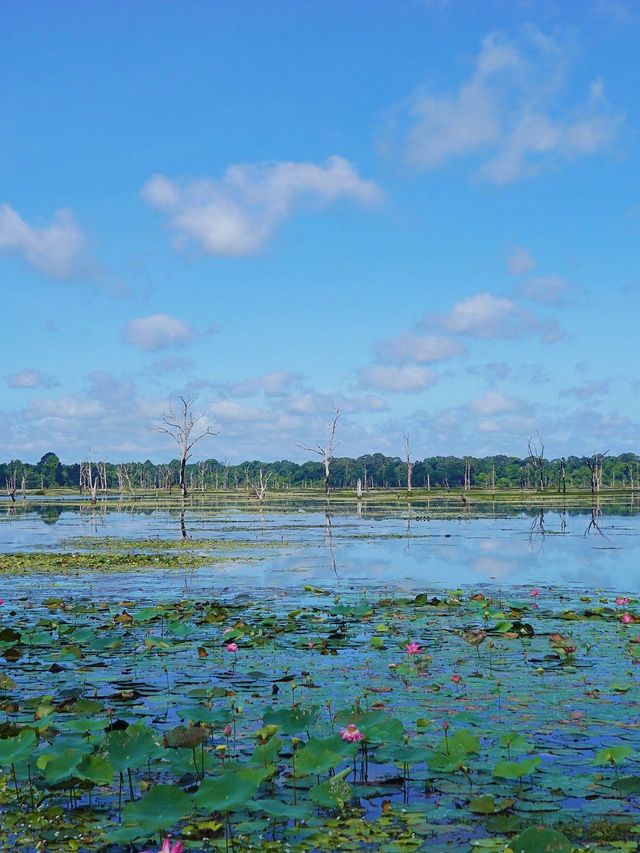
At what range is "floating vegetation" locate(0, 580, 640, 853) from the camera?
12.9 feet

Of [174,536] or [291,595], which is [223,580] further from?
[174,536]

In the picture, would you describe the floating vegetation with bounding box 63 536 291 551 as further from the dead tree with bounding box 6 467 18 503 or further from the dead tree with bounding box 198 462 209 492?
the dead tree with bounding box 198 462 209 492

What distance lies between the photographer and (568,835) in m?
3.87

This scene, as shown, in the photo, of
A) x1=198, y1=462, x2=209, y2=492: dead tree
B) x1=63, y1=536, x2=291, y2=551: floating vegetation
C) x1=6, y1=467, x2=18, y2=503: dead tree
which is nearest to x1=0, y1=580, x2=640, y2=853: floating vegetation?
x1=63, y1=536, x2=291, y2=551: floating vegetation

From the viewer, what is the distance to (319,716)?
5836 millimetres

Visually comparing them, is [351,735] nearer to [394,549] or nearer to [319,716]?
[319,716]

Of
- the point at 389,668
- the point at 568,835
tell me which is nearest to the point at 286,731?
the point at 568,835

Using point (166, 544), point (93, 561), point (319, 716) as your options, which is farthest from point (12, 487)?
point (319, 716)

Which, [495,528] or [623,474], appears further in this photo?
[623,474]

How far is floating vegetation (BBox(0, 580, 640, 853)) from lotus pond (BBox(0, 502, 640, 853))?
0.02m

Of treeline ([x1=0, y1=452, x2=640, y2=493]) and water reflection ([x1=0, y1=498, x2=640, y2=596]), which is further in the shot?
treeline ([x1=0, y1=452, x2=640, y2=493])

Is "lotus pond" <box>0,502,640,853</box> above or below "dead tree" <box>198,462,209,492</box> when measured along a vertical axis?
below

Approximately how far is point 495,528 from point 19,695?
2668cm

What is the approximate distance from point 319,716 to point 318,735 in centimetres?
43
